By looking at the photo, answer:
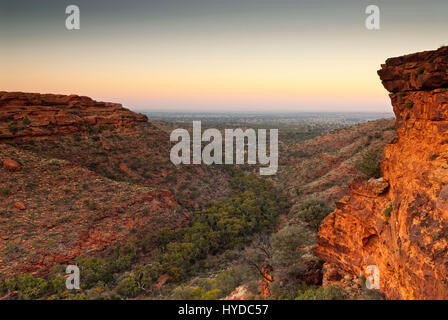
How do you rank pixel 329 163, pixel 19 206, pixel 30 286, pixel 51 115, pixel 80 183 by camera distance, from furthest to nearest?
1. pixel 329 163
2. pixel 51 115
3. pixel 80 183
4. pixel 19 206
5. pixel 30 286

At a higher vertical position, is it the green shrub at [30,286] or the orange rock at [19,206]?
the orange rock at [19,206]

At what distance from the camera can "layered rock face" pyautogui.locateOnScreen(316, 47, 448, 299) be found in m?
6.48

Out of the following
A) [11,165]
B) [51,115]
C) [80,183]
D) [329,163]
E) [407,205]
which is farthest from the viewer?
[329,163]

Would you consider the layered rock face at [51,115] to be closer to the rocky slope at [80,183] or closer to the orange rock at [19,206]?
the rocky slope at [80,183]

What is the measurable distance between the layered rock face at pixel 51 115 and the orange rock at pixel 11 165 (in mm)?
5219

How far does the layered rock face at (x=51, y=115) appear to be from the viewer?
28.3 meters

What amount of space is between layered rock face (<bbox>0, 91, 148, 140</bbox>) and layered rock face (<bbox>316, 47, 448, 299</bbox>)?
33823 millimetres

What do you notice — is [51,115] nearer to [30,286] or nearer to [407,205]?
[30,286]

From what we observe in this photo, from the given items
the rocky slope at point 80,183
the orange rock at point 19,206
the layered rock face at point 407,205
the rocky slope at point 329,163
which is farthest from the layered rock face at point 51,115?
the layered rock face at point 407,205

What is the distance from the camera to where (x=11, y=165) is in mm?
22297

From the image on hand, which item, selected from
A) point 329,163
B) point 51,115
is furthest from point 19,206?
point 329,163

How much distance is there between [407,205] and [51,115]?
1530 inches

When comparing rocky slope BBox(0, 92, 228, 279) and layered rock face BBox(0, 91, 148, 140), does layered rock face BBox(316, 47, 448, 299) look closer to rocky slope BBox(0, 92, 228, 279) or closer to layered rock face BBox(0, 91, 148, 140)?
rocky slope BBox(0, 92, 228, 279)

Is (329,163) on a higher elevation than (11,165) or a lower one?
lower
